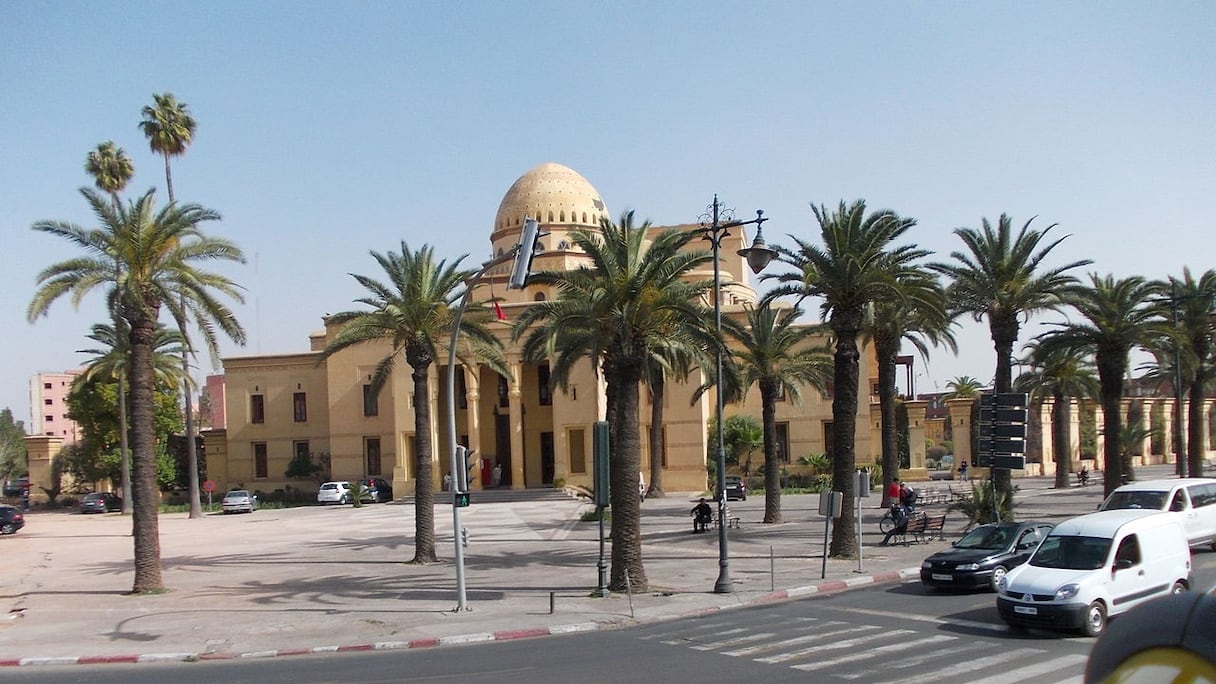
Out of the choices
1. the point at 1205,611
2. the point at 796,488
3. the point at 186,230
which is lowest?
the point at 796,488

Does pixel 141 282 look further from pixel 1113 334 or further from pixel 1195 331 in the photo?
pixel 1195 331

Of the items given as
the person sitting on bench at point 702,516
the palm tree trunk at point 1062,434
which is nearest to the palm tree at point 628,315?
the person sitting on bench at point 702,516

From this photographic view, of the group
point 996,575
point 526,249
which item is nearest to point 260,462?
point 526,249

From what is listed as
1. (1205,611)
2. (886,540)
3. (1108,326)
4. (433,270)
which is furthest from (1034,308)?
(1205,611)

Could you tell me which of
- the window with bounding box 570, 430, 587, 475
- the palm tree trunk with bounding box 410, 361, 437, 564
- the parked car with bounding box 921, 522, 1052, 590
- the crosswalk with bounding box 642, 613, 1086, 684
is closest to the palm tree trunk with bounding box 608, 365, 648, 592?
the crosswalk with bounding box 642, 613, 1086, 684

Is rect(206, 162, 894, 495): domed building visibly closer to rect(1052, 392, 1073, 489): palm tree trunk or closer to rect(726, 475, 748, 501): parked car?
rect(726, 475, 748, 501): parked car

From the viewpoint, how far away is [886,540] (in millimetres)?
27219

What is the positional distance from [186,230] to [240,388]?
143 feet

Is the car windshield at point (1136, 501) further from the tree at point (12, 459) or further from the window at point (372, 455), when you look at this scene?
the tree at point (12, 459)

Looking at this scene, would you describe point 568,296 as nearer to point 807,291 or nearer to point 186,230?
point 807,291

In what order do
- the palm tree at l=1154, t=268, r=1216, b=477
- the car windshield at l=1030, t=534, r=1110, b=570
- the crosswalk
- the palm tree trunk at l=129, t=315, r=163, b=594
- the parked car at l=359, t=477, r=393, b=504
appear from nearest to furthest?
the crosswalk < the car windshield at l=1030, t=534, r=1110, b=570 < the palm tree trunk at l=129, t=315, r=163, b=594 < the palm tree at l=1154, t=268, r=1216, b=477 < the parked car at l=359, t=477, r=393, b=504

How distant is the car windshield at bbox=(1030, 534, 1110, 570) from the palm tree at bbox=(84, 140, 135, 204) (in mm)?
49893

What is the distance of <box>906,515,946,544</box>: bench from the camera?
27094 millimetres

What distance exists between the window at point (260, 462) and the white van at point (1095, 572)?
56535mm
